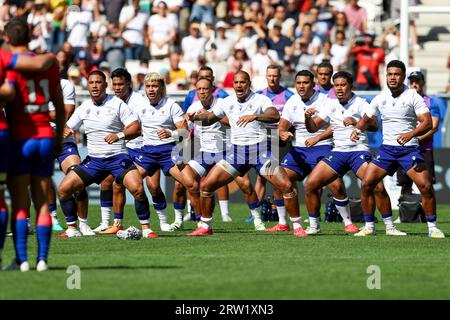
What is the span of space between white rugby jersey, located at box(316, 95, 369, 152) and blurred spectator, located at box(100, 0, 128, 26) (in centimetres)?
1404

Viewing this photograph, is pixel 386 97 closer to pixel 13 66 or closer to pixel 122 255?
pixel 122 255

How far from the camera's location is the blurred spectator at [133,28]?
Answer: 31.0 m

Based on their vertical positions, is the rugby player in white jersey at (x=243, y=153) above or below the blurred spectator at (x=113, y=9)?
below

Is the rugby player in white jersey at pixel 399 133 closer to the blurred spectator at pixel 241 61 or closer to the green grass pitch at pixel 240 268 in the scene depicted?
the green grass pitch at pixel 240 268

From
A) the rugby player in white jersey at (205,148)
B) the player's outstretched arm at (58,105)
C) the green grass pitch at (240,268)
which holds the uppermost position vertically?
the player's outstretched arm at (58,105)

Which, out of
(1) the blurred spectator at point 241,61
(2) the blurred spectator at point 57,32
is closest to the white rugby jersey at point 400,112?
(1) the blurred spectator at point 241,61

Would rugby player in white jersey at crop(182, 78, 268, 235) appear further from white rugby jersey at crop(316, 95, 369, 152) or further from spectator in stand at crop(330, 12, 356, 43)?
spectator in stand at crop(330, 12, 356, 43)

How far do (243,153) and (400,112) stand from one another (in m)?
2.32

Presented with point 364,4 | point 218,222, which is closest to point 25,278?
point 218,222

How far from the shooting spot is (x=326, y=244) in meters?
16.6

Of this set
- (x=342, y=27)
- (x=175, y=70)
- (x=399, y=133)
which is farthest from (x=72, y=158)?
(x=342, y=27)

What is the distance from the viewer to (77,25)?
3125cm

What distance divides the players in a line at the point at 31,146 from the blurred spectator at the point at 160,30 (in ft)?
60.2

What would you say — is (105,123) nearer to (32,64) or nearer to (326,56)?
(32,64)
